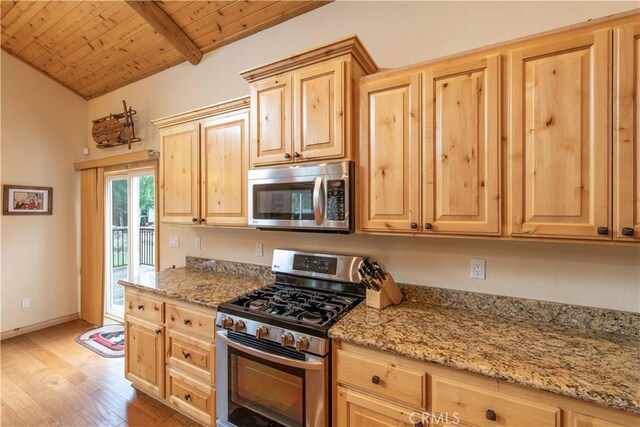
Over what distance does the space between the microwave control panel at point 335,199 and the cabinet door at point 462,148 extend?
436 millimetres

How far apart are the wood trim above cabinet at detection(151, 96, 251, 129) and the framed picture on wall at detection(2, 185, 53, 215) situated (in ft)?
8.09

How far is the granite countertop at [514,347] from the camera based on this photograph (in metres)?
1.01

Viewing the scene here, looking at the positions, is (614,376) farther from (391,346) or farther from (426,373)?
(391,346)

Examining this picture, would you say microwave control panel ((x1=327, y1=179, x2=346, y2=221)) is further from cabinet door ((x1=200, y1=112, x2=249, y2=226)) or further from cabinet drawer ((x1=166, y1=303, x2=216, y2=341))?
cabinet drawer ((x1=166, y1=303, x2=216, y2=341))

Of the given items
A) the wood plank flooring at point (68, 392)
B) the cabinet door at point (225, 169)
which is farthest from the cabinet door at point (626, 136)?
the wood plank flooring at point (68, 392)

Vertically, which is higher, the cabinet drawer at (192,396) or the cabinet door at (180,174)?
the cabinet door at (180,174)

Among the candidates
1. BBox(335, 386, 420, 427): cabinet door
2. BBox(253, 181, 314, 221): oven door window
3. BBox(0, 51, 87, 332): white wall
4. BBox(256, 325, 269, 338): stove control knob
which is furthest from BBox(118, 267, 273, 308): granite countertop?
BBox(0, 51, 87, 332): white wall

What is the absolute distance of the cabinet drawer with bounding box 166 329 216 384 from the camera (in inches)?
74.8

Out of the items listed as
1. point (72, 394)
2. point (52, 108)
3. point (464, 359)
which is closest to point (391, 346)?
point (464, 359)

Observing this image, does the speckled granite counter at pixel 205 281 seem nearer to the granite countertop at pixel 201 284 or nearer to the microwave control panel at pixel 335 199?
the granite countertop at pixel 201 284

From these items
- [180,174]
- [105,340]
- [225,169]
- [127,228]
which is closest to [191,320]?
[225,169]

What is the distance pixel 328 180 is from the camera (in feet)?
5.62

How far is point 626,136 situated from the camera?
3.71ft

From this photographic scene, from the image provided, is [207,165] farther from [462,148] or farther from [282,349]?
[462,148]
